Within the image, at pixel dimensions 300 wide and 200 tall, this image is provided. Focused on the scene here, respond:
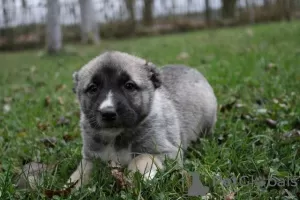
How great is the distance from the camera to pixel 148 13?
87.1 feet

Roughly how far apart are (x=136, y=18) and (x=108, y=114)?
23.2m

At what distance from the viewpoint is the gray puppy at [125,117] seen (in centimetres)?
324

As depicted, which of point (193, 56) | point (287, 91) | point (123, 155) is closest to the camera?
point (123, 155)

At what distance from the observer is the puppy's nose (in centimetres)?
310

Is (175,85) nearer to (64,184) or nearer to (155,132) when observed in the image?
(155,132)

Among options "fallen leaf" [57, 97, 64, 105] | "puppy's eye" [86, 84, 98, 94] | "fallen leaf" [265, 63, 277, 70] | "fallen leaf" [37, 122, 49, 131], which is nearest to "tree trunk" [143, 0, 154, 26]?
"fallen leaf" [265, 63, 277, 70]

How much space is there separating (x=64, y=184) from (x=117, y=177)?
1.57 ft

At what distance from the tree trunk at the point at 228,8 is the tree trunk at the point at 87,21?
33.7 ft

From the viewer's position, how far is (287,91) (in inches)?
213

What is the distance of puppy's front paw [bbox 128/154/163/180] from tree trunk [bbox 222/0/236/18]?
24.4 metres

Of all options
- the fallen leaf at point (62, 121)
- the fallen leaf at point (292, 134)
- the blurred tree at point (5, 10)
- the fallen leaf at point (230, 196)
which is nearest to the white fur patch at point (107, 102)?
the fallen leaf at point (230, 196)

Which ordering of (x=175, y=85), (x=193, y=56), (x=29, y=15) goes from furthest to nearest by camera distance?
(x=29, y=15)
(x=193, y=56)
(x=175, y=85)

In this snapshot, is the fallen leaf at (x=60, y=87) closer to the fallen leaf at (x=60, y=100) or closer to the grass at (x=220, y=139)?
the grass at (x=220, y=139)

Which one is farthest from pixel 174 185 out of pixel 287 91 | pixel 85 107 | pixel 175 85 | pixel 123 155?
pixel 287 91
